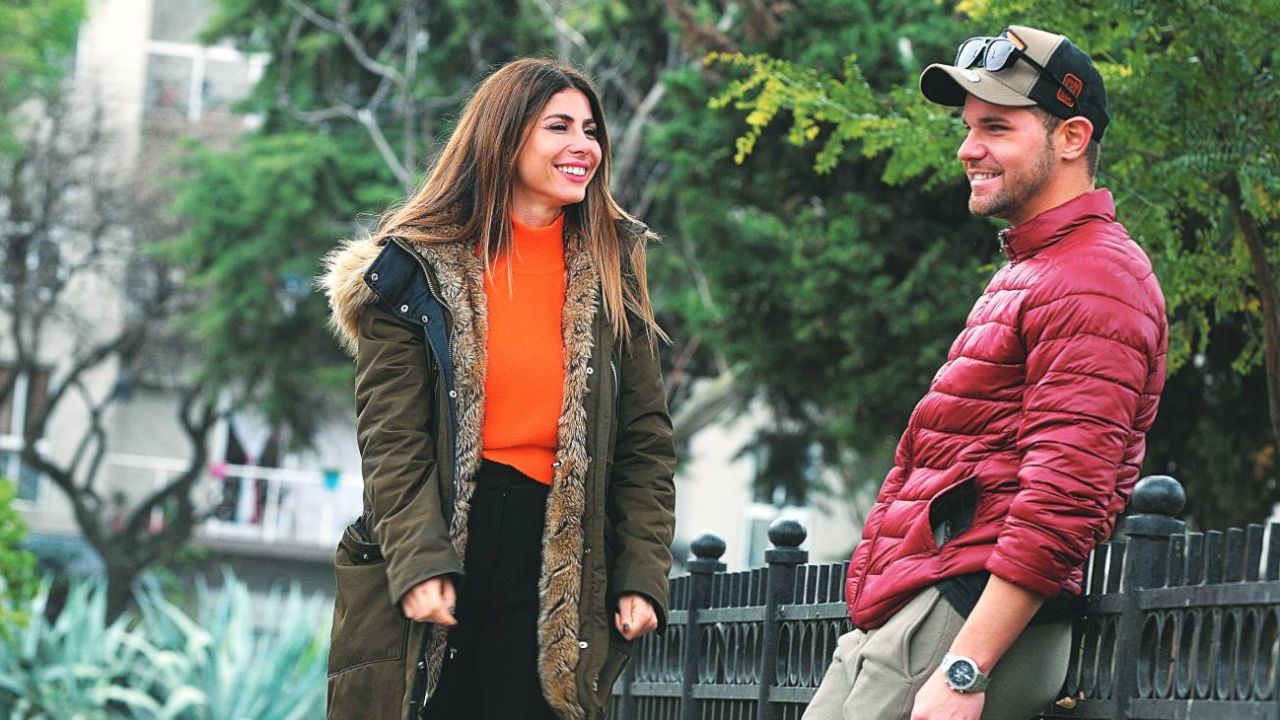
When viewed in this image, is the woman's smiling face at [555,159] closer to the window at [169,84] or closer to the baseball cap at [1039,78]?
the baseball cap at [1039,78]

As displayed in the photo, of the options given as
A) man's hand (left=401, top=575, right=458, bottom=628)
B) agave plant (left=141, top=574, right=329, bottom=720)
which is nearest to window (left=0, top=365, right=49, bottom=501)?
agave plant (left=141, top=574, right=329, bottom=720)

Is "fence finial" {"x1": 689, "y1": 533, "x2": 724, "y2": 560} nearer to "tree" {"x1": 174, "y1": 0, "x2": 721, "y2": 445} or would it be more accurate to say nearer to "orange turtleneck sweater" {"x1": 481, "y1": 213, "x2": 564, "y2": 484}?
"orange turtleneck sweater" {"x1": 481, "y1": 213, "x2": 564, "y2": 484}

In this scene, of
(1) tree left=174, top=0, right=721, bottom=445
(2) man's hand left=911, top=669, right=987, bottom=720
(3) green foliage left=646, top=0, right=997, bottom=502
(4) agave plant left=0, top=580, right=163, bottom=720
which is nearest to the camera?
(2) man's hand left=911, top=669, right=987, bottom=720

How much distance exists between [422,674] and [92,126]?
90.0 ft

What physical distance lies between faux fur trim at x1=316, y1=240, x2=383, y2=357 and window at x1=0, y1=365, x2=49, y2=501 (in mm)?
30850

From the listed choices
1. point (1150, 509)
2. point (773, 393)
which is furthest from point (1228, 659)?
point (773, 393)

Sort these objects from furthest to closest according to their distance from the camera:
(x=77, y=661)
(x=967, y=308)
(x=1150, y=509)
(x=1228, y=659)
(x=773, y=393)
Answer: (x=773, y=393) < (x=77, y=661) < (x=967, y=308) < (x=1150, y=509) < (x=1228, y=659)

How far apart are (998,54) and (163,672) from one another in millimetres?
11090

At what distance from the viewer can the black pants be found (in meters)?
4.14

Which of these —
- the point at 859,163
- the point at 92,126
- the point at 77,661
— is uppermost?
the point at 92,126

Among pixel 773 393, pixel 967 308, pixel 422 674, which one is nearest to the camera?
pixel 422 674

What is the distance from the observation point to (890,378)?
12484 mm

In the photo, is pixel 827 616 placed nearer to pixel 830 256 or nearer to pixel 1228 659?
pixel 1228 659

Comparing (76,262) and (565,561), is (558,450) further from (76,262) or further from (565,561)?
(76,262)
